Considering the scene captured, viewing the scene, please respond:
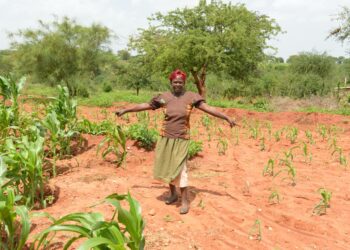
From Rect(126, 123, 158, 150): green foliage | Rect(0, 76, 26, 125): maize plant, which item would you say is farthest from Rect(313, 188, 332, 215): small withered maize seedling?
Rect(0, 76, 26, 125): maize plant

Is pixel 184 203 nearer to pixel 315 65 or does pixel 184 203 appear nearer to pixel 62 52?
pixel 62 52

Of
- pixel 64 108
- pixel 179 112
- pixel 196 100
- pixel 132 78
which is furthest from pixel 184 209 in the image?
pixel 132 78

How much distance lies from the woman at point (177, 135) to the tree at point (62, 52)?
52.8ft

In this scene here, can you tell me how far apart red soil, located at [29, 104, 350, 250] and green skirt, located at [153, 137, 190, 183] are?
373mm

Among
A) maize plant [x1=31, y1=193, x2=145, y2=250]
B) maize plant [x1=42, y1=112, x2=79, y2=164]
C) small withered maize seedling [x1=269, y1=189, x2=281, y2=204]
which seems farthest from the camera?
maize plant [x1=42, y1=112, x2=79, y2=164]

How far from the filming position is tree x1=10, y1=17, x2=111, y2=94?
19031 millimetres

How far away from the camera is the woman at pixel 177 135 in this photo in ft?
12.5

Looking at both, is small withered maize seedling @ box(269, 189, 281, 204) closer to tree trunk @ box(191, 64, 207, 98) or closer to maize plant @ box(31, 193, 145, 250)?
maize plant @ box(31, 193, 145, 250)

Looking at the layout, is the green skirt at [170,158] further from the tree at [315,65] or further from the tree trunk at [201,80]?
the tree at [315,65]

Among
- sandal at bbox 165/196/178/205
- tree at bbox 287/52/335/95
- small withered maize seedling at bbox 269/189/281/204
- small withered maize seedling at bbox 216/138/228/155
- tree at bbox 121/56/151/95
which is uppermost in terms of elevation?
tree at bbox 287/52/335/95

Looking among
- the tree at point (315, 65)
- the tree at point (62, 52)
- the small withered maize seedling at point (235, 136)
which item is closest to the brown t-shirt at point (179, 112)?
the small withered maize seedling at point (235, 136)

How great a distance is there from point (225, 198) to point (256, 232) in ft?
2.85

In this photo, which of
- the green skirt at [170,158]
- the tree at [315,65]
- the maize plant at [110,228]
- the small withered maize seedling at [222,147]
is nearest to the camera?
the maize plant at [110,228]

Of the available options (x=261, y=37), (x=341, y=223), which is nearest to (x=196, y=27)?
(x=261, y=37)
